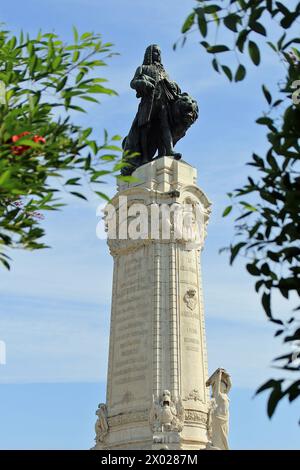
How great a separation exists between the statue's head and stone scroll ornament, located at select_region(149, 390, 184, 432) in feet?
43.3

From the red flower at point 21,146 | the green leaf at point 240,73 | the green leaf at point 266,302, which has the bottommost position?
the green leaf at point 266,302

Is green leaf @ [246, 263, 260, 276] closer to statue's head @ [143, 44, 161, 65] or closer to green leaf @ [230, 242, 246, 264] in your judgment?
green leaf @ [230, 242, 246, 264]

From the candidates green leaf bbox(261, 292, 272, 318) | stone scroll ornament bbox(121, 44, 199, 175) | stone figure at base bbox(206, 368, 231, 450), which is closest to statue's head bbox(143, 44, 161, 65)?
stone scroll ornament bbox(121, 44, 199, 175)

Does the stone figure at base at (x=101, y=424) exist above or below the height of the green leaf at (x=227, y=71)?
above

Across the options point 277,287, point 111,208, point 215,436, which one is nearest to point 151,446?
point 215,436

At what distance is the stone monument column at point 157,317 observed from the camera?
70.0 feet

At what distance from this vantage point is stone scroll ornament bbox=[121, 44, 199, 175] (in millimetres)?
26672

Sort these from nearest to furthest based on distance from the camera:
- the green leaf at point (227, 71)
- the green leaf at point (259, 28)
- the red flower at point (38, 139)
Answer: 1. the green leaf at point (259, 28)
2. the green leaf at point (227, 71)
3. the red flower at point (38, 139)

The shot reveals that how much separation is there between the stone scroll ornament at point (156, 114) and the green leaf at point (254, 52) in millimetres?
19310

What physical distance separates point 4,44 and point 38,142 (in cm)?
314

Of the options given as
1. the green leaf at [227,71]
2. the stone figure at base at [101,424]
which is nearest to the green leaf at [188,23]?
the green leaf at [227,71]

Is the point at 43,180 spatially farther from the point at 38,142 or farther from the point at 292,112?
the point at 292,112

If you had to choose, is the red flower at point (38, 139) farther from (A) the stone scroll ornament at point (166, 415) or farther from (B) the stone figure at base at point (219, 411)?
(B) the stone figure at base at point (219, 411)

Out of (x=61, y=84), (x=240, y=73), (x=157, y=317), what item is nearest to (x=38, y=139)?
(x=61, y=84)
